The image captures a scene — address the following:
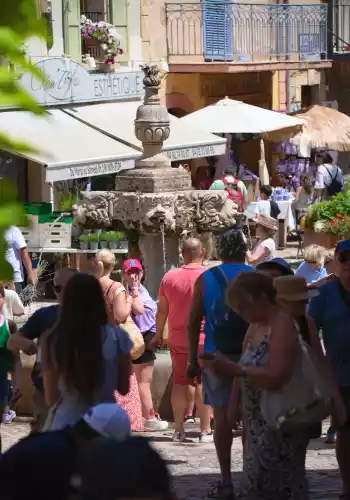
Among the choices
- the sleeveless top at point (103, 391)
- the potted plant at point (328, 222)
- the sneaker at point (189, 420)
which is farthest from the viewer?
the potted plant at point (328, 222)

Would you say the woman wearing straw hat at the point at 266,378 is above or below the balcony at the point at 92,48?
below

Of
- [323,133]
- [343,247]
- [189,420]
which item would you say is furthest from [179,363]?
[323,133]

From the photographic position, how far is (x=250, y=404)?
6.15m

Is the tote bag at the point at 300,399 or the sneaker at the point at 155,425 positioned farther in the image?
the sneaker at the point at 155,425

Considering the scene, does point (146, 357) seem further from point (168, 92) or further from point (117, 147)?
point (168, 92)

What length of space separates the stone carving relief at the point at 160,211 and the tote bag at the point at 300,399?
21.7 feet

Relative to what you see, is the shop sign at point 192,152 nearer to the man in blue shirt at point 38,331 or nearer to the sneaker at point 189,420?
the sneaker at point 189,420

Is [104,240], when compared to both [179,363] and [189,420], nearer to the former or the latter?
[189,420]

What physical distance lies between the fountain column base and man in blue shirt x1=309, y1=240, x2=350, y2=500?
5.75 m

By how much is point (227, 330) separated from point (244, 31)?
72.2ft

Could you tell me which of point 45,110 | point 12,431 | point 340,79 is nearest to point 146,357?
point 12,431

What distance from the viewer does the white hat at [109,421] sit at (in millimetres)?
4449

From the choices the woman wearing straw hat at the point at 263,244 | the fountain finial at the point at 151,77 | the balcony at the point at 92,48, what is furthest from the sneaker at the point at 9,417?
the balcony at the point at 92,48

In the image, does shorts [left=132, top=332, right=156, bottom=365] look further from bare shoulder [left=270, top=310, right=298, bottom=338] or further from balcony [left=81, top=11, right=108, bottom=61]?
balcony [left=81, top=11, right=108, bottom=61]
